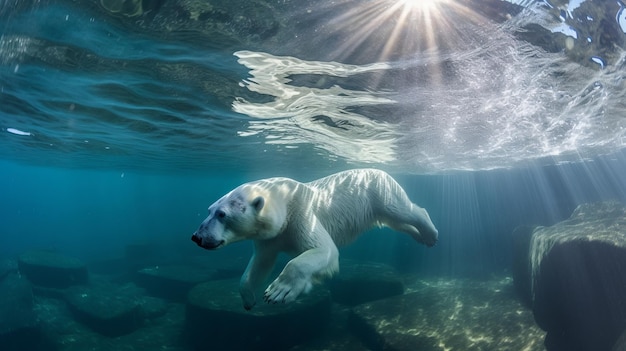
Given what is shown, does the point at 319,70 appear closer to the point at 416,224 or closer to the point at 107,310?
the point at 416,224

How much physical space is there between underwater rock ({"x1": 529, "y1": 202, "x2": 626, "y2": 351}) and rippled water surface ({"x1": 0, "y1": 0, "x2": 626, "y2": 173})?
406 cm

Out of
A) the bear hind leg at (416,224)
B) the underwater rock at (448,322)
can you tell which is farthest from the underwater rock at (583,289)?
the bear hind leg at (416,224)

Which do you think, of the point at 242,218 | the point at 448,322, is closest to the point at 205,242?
the point at 242,218

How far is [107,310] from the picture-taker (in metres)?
15.1

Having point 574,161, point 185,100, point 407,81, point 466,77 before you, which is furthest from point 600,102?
point 574,161

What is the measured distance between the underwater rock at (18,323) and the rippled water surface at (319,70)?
7.27 m

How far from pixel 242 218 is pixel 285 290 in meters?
1.07

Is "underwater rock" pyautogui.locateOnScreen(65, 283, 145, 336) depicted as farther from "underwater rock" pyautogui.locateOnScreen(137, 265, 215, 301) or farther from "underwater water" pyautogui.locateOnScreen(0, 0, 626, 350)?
"underwater rock" pyautogui.locateOnScreen(137, 265, 215, 301)

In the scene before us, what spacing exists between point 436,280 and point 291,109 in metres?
12.5

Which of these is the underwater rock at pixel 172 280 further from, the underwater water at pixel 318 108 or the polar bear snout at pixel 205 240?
the polar bear snout at pixel 205 240

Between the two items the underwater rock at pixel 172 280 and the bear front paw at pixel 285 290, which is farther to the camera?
the underwater rock at pixel 172 280

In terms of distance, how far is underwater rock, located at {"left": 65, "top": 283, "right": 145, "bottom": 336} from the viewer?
1454cm

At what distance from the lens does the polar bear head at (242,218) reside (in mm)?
4266

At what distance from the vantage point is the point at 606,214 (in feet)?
49.3
